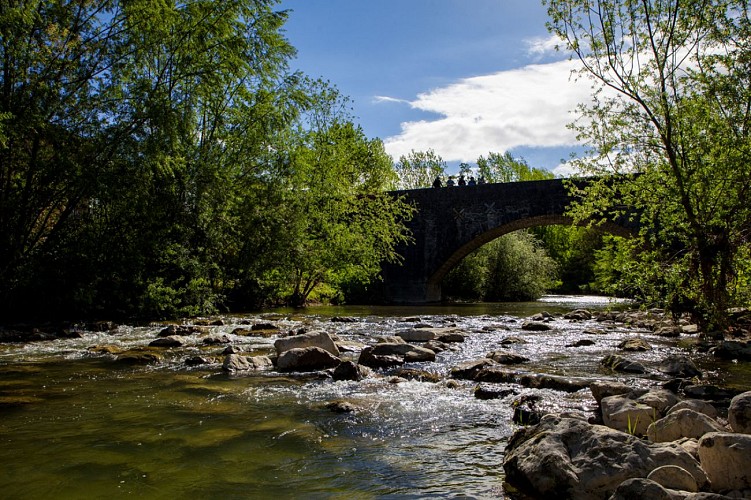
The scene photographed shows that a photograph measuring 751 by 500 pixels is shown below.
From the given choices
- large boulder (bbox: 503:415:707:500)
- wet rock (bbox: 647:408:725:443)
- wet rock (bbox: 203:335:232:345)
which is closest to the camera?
large boulder (bbox: 503:415:707:500)

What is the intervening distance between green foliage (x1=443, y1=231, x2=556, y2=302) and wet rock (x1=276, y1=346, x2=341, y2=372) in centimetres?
2409

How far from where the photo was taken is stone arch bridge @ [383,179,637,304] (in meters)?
24.5

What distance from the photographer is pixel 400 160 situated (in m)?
57.9

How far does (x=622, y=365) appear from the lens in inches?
293

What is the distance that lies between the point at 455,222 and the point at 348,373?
2066 centimetres

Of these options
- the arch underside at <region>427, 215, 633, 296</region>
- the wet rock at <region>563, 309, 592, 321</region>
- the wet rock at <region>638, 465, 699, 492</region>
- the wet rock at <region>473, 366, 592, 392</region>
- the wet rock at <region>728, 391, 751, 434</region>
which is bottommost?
the wet rock at <region>563, 309, 592, 321</region>

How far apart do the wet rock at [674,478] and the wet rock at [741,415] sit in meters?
1.08

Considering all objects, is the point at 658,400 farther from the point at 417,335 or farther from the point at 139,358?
the point at 139,358

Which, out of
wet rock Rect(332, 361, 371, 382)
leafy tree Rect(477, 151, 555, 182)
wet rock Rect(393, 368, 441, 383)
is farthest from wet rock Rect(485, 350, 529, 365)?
leafy tree Rect(477, 151, 555, 182)

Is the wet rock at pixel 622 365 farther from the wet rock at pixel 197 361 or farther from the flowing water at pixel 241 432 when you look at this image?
the wet rock at pixel 197 361

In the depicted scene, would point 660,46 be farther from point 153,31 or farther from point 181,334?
point 153,31

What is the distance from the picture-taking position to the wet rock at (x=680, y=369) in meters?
6.94

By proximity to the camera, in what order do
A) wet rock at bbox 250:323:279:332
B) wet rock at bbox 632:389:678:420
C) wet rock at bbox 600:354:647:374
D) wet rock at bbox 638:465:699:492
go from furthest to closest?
wet rock at bbox 250:323:279:332
wet rock at bbox 600:354:647:374
wet rock at bbox 632:389:678:420
wet rock at bbox 638:465:699:492

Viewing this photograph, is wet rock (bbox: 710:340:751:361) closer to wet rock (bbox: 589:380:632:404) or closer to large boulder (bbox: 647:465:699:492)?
→ wet rock (bbox: 589:380:632:404)
